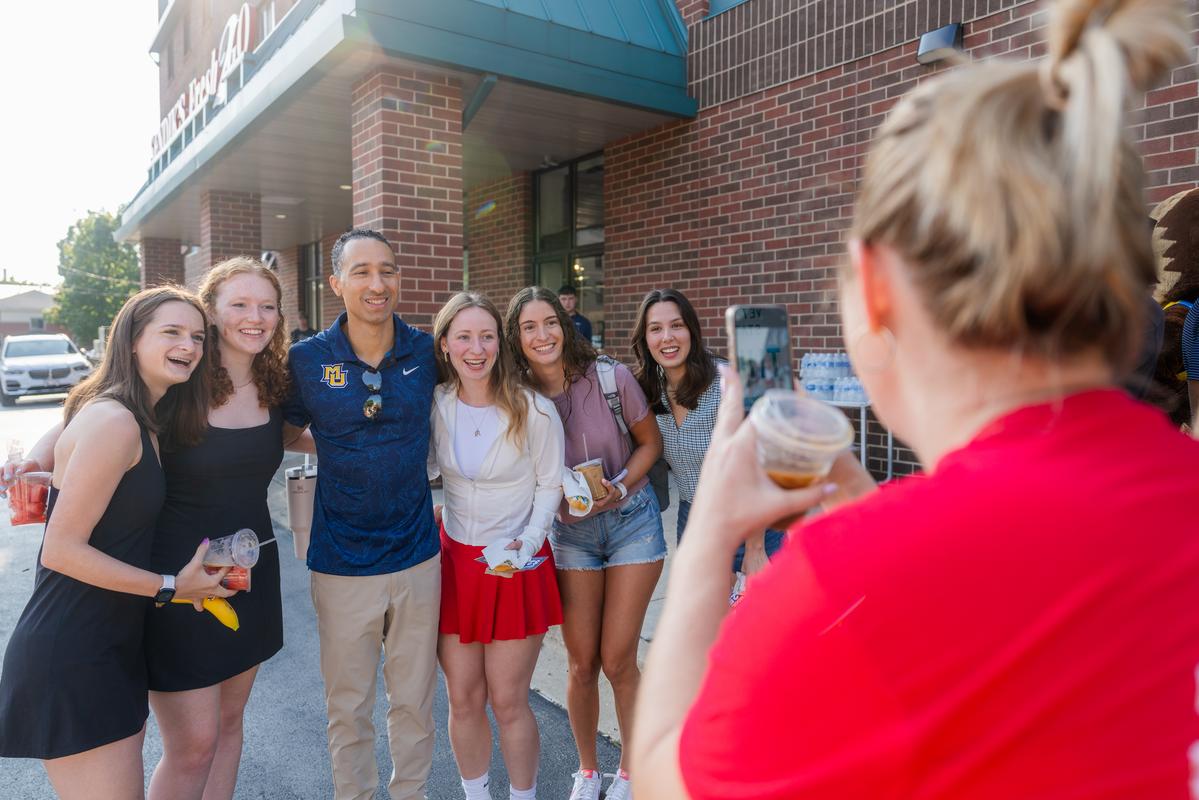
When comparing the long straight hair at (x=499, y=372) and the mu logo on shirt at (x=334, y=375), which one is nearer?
the mu logo on shirt at (x=334, y=375)

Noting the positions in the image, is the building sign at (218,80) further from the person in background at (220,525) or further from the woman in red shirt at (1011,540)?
the woman in red shirt at (1011,540)

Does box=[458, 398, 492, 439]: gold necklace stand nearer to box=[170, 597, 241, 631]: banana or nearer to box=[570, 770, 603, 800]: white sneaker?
box=[170, 597, 241, 631]: banana

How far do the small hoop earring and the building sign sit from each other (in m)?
9.40

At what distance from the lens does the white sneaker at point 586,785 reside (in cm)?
293

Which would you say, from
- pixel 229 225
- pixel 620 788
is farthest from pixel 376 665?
pixel 229 225

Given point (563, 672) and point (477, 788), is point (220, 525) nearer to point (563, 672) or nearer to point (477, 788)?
point (477, 788)

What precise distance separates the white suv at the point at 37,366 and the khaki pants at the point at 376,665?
2027 centimetres

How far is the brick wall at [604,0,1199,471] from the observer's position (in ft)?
17.2

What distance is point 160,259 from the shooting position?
1328 centimetres

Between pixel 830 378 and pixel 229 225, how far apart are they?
7963 mm

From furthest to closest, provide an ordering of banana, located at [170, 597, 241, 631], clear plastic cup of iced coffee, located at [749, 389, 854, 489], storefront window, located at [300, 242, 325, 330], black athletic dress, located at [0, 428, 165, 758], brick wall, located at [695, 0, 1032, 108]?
storefront window, located at [300, 242, 325, 330]
brick wall, located at [695, 0, 1032, 108]
banana, located at [170, 597, 241, 631]
black athletic dress, located at [0, 428, 165, 758]
clear plastic cup of iced coffee, located at [749, 389, 854, 489]

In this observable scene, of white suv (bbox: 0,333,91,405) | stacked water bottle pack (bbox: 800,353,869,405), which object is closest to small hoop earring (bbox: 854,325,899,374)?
stacked water bottle pack (bbox: 800,353,869,405)

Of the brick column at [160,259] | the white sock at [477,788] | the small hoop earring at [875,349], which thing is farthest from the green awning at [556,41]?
the brick column at [160,259]

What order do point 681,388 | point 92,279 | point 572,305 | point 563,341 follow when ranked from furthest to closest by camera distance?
point 92,279, point 572,305, point 681,388, point 563,341
